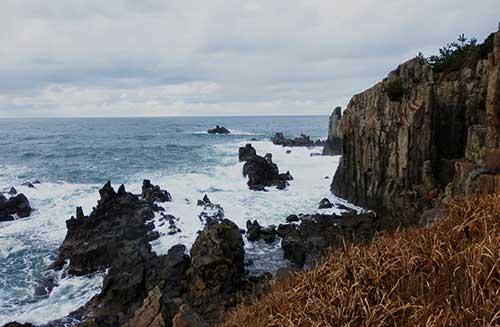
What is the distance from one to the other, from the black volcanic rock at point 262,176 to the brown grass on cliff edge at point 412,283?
28.5 meters

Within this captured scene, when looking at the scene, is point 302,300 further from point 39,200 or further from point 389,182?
point 39,200

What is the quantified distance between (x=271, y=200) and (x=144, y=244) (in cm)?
1224

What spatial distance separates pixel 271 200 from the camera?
31.2 meters

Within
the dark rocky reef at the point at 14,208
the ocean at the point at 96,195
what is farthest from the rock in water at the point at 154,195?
the dark rocky reef at the point at 14,208

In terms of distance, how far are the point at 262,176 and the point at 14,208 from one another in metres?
20.7

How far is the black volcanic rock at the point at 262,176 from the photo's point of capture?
117ft

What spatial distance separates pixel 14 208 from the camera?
3025 cm

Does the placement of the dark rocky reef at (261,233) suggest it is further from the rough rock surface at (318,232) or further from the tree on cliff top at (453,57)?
the tree on cliff top at (453,57)

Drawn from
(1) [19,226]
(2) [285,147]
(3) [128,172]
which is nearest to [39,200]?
(1) [19,226]

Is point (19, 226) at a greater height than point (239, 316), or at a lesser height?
lesser

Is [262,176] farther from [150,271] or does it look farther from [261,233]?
[150,271]

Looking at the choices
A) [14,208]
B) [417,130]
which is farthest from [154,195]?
[417,130]

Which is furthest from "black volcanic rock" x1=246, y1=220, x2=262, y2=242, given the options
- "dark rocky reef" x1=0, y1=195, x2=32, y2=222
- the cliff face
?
"dark rocky reef" x1=0, y1=195, x2=32, y2=222

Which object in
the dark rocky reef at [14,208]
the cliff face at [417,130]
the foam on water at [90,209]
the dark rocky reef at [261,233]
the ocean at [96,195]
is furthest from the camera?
the dark rocky reef at [14,208]
